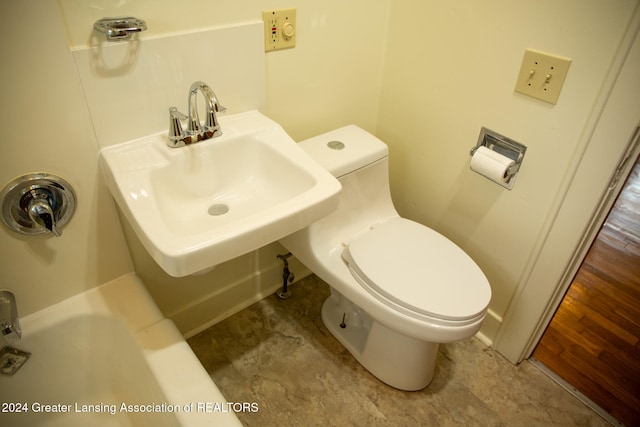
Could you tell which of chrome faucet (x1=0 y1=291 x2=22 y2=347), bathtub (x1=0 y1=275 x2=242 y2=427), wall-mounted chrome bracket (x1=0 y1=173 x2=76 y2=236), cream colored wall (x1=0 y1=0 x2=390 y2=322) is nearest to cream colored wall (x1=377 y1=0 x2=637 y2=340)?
cream colored wall (x1=0 y1=0 x2=390 y2=322)

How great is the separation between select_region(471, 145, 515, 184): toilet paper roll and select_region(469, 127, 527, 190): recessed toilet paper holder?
0.08ft

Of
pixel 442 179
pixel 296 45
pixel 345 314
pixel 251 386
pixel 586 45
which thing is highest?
pixel 586 45

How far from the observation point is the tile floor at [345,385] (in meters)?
1.36

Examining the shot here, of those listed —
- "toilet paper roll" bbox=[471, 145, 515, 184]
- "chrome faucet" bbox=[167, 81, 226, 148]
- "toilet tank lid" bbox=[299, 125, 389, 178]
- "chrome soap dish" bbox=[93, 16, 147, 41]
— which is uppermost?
"chrome soap dish" bbox=[93, 16, 147, 41]

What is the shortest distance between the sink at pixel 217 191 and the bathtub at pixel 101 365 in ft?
0.97

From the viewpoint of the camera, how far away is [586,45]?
1.02m

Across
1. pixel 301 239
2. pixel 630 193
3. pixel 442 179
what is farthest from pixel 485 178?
pixel 630 193

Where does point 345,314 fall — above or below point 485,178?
below

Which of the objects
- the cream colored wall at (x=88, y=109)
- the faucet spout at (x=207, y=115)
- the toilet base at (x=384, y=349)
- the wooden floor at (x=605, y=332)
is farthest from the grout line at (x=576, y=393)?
the faucet spout at (x=207, y=115)

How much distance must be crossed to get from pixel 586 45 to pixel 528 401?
1128mm

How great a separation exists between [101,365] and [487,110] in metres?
1.37

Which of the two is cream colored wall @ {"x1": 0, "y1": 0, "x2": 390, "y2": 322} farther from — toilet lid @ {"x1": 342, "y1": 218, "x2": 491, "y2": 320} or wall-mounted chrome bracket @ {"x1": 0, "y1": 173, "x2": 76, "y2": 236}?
toilet lid @ {"x1": 342, "y1": 218, "x2": 491, "y2": 320}

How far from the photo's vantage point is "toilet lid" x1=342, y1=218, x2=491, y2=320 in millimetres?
1157

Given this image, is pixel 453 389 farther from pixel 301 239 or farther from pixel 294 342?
pixel 301 239
